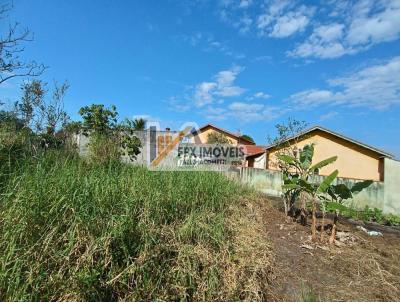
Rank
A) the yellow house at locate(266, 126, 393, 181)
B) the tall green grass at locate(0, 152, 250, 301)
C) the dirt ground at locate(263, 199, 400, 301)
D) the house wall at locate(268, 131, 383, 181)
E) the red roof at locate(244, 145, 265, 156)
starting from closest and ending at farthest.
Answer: the tall green grass at locate(0, 152, 250, 301) → the dirt ground at locate(263, 199, 400, 301) → the yellow house at locate(266, 126, 393, 181) → the house wall at locate(268, 131, 383, 181) → the red roof at locate(244, 145, 265, 156)

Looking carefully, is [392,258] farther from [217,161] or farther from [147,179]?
[217,161]

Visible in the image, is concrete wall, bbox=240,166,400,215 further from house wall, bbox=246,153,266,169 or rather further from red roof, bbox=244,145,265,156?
house wall, bbox=246,153,266,169

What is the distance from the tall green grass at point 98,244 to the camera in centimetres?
288

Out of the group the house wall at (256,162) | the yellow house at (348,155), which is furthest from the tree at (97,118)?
the house wall at (256,162)

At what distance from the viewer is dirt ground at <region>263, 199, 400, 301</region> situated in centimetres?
380

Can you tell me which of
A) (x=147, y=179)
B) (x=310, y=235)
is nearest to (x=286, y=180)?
(x=310, y=235)

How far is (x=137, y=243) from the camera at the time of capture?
346 cm

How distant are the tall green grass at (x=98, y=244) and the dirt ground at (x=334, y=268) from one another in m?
0.96

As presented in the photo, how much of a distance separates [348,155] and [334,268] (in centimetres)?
1682

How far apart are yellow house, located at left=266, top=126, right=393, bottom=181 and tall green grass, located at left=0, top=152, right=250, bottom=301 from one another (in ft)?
48.2

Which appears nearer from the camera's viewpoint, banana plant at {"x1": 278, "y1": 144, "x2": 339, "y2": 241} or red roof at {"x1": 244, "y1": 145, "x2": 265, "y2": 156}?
banana plant at {"x1": 278, "y1": 144, "x2": 339, "y2": 241}

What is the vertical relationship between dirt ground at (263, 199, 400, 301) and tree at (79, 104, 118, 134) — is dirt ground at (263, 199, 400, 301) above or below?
below

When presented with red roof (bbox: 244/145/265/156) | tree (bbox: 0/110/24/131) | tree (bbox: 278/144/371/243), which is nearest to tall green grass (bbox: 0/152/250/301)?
tree (bbox: 0/110/24/131)

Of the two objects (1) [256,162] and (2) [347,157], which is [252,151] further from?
(2) [347,157]
